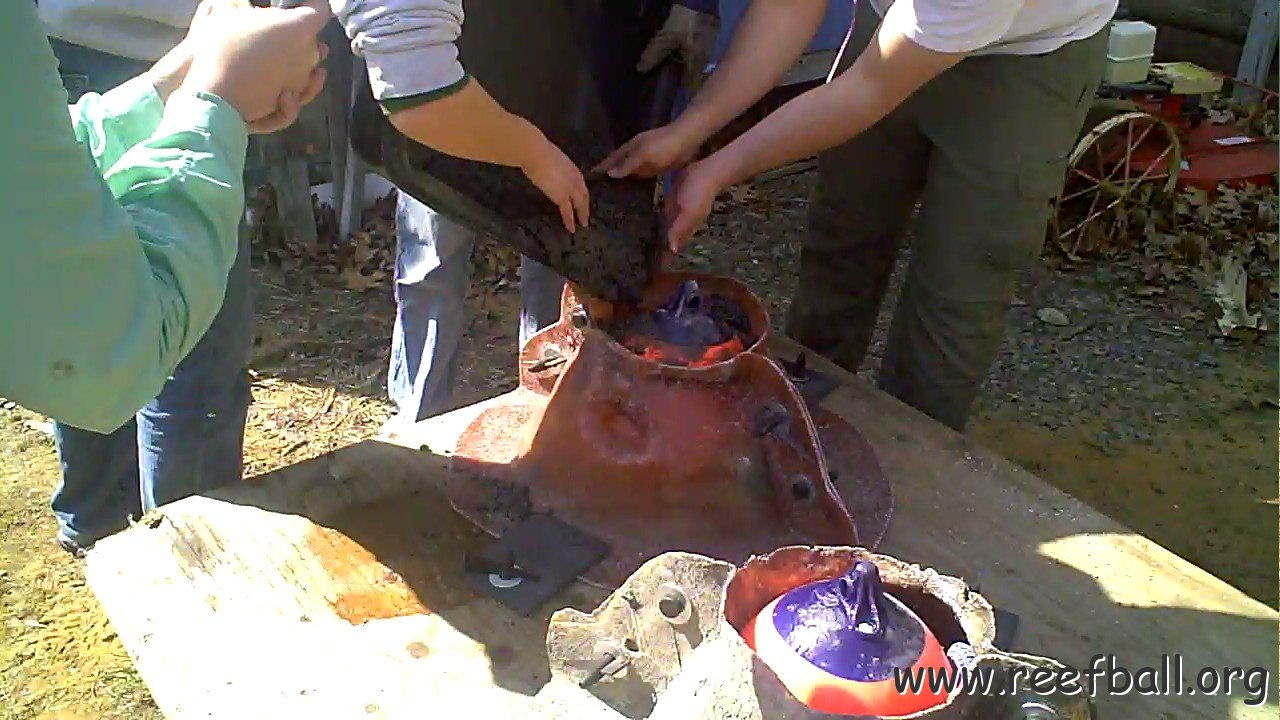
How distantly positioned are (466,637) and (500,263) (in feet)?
7.43

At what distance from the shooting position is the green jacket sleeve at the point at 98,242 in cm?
76

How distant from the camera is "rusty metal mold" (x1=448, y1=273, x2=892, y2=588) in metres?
1.30

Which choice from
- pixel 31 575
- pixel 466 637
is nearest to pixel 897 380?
pixel 466 637

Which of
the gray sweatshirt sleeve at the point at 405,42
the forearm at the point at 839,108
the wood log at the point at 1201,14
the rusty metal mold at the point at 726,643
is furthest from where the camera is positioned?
the wood log at the point at 1201,14

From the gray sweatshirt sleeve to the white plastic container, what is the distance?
308 cm

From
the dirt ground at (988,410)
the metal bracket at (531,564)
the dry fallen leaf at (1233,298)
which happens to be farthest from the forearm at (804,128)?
the dry fallen leaf at (1233,298)

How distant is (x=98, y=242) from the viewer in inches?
32.1

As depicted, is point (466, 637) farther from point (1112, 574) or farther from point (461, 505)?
point (1112, 574)

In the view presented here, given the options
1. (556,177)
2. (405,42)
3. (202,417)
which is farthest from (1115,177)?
(405,42)

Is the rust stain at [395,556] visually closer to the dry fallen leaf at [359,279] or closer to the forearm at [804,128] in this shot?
the forearm at [804,128]

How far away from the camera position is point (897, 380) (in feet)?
6.39

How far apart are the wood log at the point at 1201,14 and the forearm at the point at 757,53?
359 cm

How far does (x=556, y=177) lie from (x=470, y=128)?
14cm

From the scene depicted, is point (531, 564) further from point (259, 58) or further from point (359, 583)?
point (259, 58)
